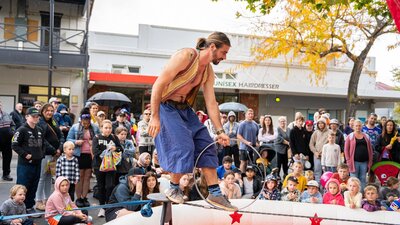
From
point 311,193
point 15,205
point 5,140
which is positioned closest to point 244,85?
point 5,140

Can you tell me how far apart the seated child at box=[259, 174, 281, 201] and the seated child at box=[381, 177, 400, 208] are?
1.57 meters

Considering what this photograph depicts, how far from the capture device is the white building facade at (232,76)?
18172 millimetres

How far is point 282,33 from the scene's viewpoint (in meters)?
14.9

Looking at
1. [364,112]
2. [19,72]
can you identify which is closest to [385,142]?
[19,72]

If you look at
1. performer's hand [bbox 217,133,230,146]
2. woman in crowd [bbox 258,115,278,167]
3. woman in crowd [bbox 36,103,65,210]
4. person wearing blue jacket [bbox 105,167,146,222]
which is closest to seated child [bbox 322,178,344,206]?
woman in crowd [bbox 258,115,278,167]

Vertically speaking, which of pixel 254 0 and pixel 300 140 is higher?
pixel 254 0

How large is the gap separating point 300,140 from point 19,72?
40.0 ft

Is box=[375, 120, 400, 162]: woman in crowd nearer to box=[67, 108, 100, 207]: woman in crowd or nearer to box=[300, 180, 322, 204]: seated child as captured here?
box=[300, 180, 322, 204]: seated child

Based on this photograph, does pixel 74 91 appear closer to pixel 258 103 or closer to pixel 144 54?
pixel 144 54

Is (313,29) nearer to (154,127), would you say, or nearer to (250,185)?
→ (250,185)

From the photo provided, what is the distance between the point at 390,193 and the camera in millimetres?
6816

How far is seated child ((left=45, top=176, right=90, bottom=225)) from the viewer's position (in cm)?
526

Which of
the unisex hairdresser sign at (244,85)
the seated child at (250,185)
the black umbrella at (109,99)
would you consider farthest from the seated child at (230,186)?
the unisex hairdresser sign at (244,85)

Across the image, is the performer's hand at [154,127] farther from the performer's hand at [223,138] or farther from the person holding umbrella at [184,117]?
the performer's hand at [223,138]
